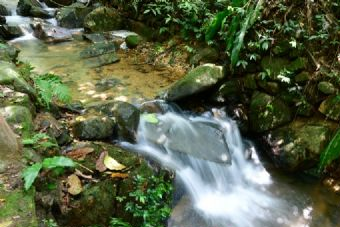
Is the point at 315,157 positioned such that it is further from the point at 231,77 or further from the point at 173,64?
the point at 173,64

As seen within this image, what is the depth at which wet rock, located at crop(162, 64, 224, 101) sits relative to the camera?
5754 millimetres

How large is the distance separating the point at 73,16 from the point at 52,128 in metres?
6.45

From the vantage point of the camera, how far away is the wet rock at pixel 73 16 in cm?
977

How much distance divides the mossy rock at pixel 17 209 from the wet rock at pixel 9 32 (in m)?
6.89

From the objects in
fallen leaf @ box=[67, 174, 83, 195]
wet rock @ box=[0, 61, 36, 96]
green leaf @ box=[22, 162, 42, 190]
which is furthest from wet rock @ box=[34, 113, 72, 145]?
green leaf @ box=[22, 162, 42, 190]

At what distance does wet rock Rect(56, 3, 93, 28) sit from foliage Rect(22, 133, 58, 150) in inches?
264

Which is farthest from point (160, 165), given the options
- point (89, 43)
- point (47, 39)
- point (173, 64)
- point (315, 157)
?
point (47, 39)

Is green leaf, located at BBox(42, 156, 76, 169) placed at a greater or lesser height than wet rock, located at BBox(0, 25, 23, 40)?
greater

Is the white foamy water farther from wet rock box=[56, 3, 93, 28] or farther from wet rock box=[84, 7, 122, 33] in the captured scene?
wet rock box=[56, 3, 93, 28]

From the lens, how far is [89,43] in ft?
28.2

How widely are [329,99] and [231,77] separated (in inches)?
61.0

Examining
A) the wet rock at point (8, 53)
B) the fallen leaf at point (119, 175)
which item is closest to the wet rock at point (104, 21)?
the wet rock at point (8, 53)

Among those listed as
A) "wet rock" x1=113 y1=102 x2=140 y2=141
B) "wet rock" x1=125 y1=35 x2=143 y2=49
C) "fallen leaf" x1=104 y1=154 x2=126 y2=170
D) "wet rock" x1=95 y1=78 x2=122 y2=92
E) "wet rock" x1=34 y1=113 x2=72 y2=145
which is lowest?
"wet rock" x1=95 y1=78 x2=122 y2=92

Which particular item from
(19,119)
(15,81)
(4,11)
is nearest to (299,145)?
(19,119)
